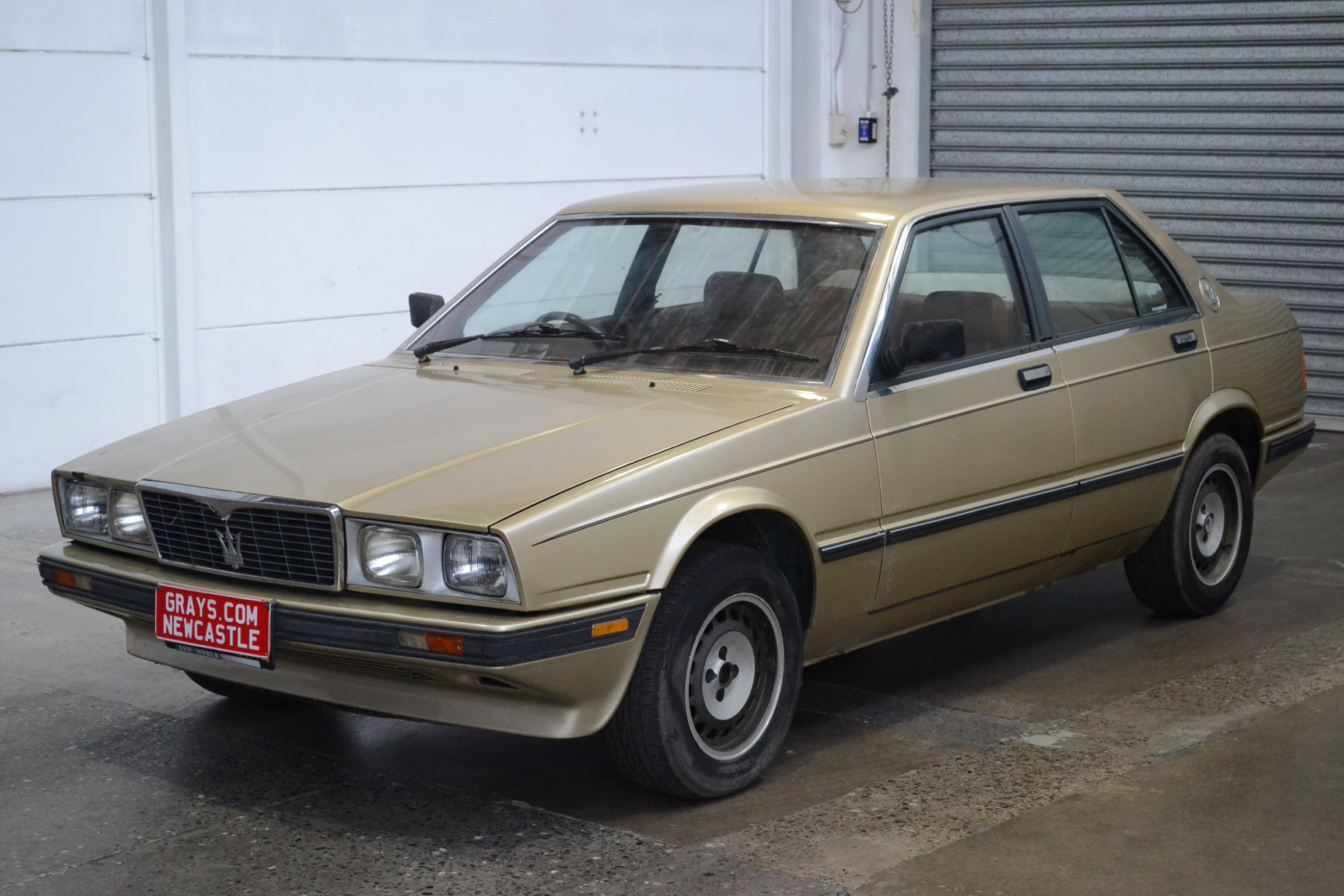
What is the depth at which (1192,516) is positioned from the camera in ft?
19.5

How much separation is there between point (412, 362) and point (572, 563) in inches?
66.7

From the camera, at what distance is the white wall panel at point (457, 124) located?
9.37 meters

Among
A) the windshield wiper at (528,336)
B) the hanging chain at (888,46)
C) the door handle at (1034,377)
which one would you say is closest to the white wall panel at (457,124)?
the hanging chain at (888,46)

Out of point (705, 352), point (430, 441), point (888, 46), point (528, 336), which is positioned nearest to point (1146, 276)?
point (705, 352)

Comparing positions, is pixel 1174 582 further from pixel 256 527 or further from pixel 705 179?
pixel 705 179

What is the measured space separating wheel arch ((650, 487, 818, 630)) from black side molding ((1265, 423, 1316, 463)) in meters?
2.55

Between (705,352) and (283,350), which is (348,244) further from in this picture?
(705,352)

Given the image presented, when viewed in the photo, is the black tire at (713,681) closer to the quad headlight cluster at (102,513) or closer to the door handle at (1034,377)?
the door handle at (1034,377)

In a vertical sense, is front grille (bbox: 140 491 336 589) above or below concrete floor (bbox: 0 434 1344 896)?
above

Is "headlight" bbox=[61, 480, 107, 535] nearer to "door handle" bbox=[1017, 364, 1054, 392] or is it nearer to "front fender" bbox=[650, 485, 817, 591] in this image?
"front fender" bbox=[650, 485, 817, 591]

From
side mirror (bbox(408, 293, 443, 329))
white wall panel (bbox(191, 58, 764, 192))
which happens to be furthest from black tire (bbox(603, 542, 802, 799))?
white wall panel (bbox(191, 58, 764, 192))

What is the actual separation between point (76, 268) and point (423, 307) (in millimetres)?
3837

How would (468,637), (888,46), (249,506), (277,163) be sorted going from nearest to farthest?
(468,637), (249,506), (277,163), (888,46)

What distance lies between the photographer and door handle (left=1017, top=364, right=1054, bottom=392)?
511 cm
